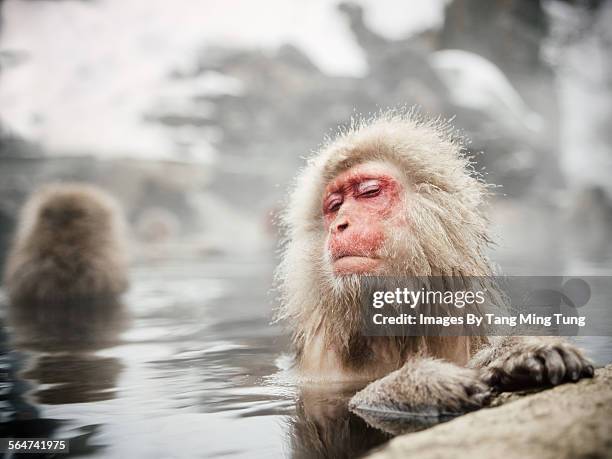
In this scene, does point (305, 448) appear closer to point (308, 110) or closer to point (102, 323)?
point (102, 323)

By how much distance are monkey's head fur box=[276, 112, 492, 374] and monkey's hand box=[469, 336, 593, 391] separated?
47 cm

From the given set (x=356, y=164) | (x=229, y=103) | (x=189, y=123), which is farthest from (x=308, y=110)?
(x=356, y=164)

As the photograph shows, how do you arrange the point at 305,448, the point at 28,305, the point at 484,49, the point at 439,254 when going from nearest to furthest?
the point at 305,448
the point at 439,254
the point at 28,305
the point at 484,49

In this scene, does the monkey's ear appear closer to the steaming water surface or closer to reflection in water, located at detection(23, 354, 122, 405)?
the steaming water surface

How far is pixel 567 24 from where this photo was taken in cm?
948

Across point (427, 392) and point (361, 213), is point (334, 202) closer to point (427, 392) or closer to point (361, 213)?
point (361, 213)

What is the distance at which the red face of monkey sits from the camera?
2172mm

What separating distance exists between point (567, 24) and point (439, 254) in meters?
8.65

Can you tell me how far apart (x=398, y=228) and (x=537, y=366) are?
711mm

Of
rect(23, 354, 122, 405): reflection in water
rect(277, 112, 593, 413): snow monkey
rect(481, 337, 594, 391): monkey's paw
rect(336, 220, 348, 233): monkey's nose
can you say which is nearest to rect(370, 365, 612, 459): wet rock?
rect(481, 337, 594, 391): monkey's paw

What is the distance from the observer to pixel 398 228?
2221mm

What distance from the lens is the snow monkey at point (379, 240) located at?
7.18 feet

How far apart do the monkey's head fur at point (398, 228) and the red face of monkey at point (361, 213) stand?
3 cm

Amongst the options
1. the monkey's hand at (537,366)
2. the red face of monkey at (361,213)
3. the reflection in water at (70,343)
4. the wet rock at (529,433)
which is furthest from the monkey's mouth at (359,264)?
the reflection in water at (70,343)
